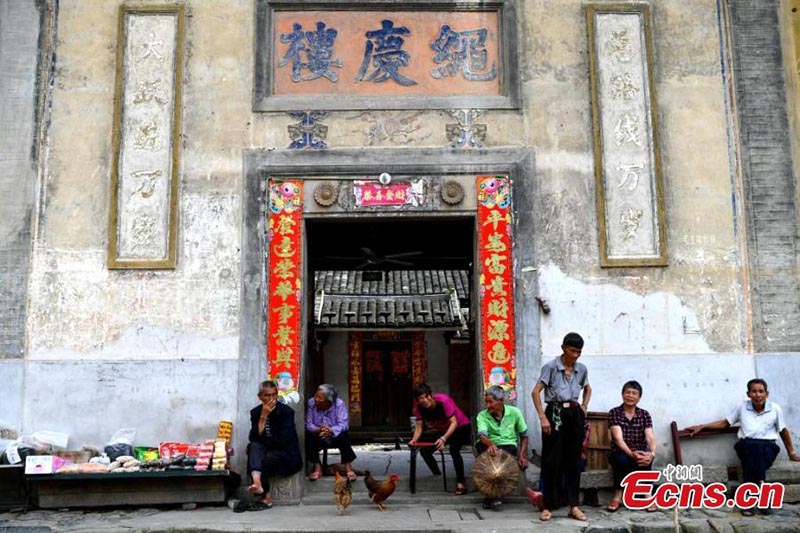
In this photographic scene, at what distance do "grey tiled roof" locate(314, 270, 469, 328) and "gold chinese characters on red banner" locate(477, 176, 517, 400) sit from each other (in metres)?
8.06

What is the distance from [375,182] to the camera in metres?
9.18

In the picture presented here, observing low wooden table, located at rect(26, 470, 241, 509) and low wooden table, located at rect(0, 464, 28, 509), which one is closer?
low wooden table, located at rect(26, 470, 241, 509)

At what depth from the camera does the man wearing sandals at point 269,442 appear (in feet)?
27.2

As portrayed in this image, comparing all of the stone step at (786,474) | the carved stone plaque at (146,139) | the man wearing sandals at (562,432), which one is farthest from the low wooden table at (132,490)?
the stone step at (786,474)

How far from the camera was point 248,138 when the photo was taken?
9.23 m

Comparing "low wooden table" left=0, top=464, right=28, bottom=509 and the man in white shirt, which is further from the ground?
the man in white shirt

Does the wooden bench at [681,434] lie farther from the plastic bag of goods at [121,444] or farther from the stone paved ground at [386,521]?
the plastic bag of goods at [121,444]

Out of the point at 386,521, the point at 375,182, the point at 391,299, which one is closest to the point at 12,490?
the point at 386,521

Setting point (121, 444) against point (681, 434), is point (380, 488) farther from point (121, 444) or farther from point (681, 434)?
point (681, 434)

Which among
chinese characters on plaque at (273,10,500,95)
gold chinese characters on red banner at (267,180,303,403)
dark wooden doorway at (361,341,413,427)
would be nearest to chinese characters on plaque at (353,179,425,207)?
gold chinese characters on red banner at (267,180,303,403)

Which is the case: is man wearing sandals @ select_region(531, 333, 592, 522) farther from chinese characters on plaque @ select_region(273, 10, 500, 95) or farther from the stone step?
chinese characters on plaque @ select_region(273, 10, 500, 95)

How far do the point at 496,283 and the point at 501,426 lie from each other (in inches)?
62.9

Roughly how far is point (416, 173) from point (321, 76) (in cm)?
156

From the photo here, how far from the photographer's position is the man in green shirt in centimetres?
820
